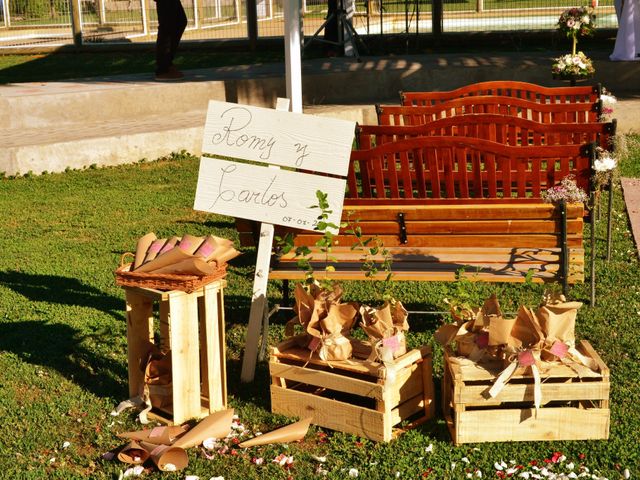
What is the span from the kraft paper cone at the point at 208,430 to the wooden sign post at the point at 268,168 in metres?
0.57

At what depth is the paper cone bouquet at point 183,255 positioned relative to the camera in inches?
185

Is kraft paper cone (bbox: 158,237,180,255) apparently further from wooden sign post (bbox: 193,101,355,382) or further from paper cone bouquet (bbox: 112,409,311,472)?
paper cone bouquet (bbox: 112,409,311,472)

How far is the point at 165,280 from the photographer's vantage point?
468 cm

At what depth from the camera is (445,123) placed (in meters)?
7.15

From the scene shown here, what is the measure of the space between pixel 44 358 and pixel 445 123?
3.06 metres

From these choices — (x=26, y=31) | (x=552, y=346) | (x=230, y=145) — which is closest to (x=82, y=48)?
(x=26, y=31)

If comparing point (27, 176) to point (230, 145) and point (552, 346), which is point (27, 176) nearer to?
point (230, 145)

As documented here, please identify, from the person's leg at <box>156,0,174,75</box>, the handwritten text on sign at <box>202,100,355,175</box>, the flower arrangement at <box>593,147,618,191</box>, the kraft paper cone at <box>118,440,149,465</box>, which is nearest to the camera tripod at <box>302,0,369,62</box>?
the person's leg at <box>156,0,174,75</box>

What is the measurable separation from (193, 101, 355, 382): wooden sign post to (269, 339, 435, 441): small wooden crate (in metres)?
0.43

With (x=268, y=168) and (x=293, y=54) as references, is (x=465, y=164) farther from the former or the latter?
(x=268, y=168)

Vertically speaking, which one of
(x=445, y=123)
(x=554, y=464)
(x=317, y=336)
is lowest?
(x=554, y=464)

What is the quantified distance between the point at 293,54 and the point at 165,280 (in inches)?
63.2

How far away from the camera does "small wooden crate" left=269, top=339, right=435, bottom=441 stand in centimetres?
455

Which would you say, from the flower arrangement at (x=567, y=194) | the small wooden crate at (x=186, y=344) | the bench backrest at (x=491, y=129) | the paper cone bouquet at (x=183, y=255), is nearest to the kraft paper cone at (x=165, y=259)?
the paper cone bouquet at (x=183, y=255)
